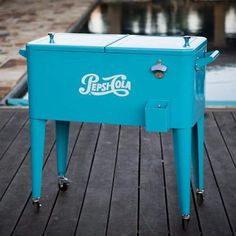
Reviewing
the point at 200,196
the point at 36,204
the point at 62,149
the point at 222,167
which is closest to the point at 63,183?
the point at 62,149

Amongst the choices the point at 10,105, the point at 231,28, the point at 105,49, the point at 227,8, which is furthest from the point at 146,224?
the point at 227,8

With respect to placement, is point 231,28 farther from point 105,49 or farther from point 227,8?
point 105,49

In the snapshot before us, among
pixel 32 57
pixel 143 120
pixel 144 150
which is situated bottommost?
pixel 144 150

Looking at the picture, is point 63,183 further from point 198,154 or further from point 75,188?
point 198,154

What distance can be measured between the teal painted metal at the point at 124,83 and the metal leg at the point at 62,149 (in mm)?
299

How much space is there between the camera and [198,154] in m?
2.93

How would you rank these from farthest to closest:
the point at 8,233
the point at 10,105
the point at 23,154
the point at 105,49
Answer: the point at 10,105 → the point at 23,154 → the point at 8,233 → the point at 105,49

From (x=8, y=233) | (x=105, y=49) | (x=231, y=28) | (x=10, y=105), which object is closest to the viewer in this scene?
(x=105, y=49)

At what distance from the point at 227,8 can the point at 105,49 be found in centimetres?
921

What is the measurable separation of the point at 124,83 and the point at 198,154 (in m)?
0.64

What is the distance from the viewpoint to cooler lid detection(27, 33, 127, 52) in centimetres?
255

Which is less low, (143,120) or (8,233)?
(143,120)

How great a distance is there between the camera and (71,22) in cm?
948

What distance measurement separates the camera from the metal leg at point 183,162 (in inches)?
101
